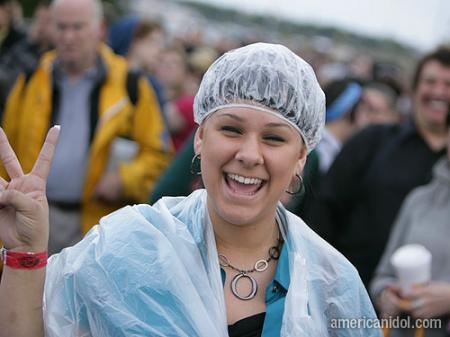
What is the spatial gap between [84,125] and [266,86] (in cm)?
249

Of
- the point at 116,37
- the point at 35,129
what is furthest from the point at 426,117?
the point at 116,37

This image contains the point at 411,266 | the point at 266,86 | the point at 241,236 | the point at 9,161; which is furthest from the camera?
the point at 411,266

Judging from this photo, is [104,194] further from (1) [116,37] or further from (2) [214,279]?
(1) [116,37]

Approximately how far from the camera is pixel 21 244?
2.30 metres

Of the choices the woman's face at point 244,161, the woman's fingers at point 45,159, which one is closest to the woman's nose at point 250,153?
the woman's face at point 244,161

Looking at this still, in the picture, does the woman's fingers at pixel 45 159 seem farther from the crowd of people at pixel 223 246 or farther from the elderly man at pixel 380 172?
the elderly man at pixel 380 172

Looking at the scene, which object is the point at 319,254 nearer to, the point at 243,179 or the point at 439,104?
the point at 243,179

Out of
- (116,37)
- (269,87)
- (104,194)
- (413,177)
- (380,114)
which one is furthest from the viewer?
(116,37)

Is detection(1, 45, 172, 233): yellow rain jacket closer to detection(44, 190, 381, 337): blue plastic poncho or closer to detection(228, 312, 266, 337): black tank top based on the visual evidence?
detection(44, 190, 381, 337): blue plastic poncho

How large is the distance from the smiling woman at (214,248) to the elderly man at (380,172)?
1908 mm

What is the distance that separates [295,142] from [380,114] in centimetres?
467

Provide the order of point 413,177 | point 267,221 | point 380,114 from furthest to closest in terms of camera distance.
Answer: point 380,114, point 413,177, point 267,221

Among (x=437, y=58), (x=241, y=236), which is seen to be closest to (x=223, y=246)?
(x=241, y=236)

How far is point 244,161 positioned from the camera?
7.93ft
